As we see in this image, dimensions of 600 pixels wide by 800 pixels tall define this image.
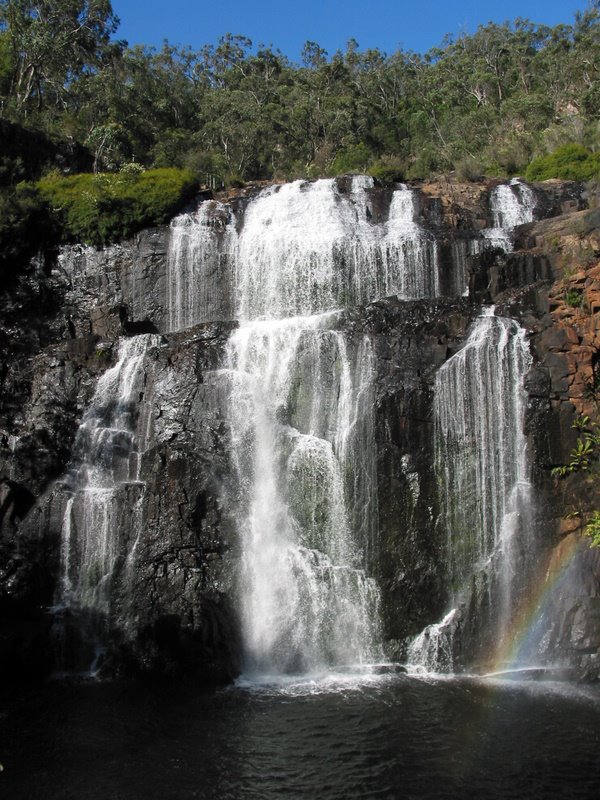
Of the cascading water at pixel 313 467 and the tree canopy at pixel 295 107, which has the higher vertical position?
the tree canopy at pixel 295 107

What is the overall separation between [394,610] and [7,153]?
27.4 m

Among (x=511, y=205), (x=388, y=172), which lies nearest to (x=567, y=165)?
(x=511, y=205)

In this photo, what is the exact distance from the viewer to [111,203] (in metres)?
29.2

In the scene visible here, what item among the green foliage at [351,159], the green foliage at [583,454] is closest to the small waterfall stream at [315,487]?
the green foliage at [583,454]

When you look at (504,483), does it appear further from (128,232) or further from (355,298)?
(128,232)

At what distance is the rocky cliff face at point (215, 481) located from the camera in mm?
16922

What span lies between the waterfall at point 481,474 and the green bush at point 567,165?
18.0 metres

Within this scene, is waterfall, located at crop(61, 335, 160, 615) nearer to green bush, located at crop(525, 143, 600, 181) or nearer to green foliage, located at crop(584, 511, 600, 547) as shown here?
green foliage, located at crop(584, 511, 600, 547)

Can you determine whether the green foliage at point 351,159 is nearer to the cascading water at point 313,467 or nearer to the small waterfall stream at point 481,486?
the cascading water at point 313,467

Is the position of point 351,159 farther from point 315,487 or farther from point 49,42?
point 315,487

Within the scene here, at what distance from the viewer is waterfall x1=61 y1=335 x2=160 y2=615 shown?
1822 centimetres

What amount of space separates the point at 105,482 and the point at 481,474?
977cm

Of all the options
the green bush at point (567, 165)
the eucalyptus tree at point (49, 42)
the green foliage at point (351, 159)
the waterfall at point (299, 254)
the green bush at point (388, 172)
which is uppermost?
the eucalyptus tree at point (49, 42)

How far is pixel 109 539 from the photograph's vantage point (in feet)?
60.2
